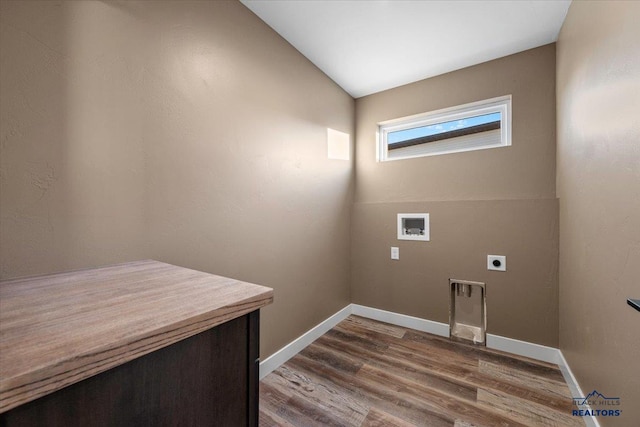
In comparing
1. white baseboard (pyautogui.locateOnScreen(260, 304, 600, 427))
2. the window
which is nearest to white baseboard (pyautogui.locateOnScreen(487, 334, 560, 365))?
white baseboard (pyautogui.locateOnScreen(260, 304, 600, 427))

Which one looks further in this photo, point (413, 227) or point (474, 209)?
point (413, 227)

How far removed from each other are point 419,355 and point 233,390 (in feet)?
5.48

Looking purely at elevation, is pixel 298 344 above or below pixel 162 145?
below

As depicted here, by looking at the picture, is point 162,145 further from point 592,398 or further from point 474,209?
point 592,398

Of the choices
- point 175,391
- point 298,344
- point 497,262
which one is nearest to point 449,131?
point 497,262

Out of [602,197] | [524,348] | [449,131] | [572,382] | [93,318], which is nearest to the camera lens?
[93,318]

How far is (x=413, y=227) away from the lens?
2.31m

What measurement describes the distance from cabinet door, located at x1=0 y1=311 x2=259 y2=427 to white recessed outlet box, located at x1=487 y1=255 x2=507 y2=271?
194cm

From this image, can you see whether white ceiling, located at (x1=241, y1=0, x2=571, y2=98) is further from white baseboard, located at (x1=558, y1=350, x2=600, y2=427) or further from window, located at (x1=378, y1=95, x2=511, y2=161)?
white baseboard, located at (x1=558, y1=350, x2=600, y2=427)

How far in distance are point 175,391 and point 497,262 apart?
214cm

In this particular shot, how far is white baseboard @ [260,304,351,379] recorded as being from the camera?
167cm

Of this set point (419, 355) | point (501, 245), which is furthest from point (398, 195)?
point (419, 355)

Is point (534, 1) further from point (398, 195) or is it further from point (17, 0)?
point (17, 0)

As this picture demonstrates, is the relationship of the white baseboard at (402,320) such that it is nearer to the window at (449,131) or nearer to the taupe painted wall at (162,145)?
the taupe painted wall at (162,145)
